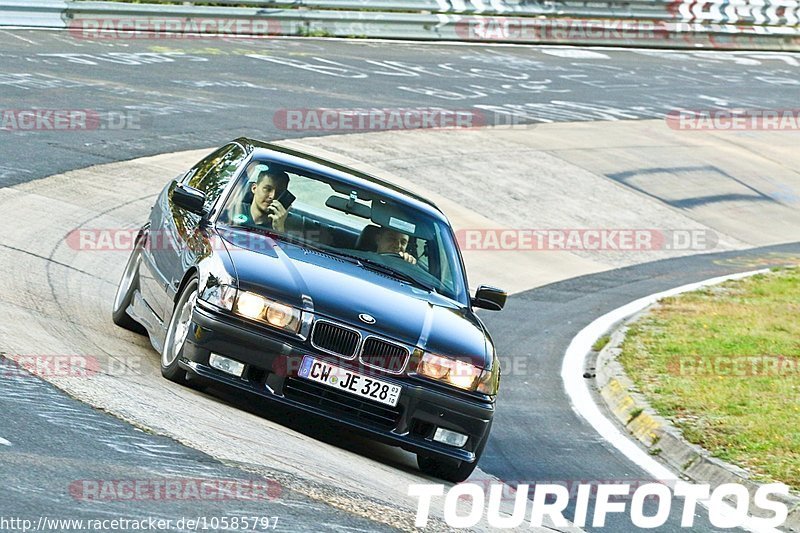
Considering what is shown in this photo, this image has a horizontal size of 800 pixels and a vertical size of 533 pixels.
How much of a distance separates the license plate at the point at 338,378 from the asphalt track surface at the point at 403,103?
3.95 feet

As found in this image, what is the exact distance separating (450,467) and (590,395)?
3658mm

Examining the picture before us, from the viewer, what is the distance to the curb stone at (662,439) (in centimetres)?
859

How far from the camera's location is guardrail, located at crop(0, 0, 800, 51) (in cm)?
2527

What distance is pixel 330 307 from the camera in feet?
25.1

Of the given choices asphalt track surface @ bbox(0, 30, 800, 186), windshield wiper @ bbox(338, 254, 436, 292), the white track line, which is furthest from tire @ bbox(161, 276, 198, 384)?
asphalt track surface @ bbox(0, 30, 800, 186)

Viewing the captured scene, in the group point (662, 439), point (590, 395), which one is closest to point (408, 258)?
point (662, 439)

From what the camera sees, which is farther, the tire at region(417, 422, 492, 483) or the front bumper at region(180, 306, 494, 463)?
the tire at region(417, 422, 492, 483)

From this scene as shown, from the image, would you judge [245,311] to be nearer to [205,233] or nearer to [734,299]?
[205,233]

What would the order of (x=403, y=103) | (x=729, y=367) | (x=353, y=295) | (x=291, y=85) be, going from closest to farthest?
(x=353, y=295), (x=729, y=367), (x=291, y=85), (x=403, y=103)

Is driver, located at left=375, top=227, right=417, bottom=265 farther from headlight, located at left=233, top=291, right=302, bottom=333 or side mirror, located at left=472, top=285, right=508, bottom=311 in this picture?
headlight, located at left=233, top=291, right=302, bottom=333

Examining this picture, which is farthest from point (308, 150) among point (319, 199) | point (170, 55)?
point (319, 199)

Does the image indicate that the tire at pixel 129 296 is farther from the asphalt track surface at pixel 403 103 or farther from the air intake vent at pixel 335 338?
the asphalt track surface at pixel 403 103

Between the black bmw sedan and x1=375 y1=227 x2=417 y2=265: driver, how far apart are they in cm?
1

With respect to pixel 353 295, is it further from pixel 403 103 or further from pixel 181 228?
pixel 403 103
